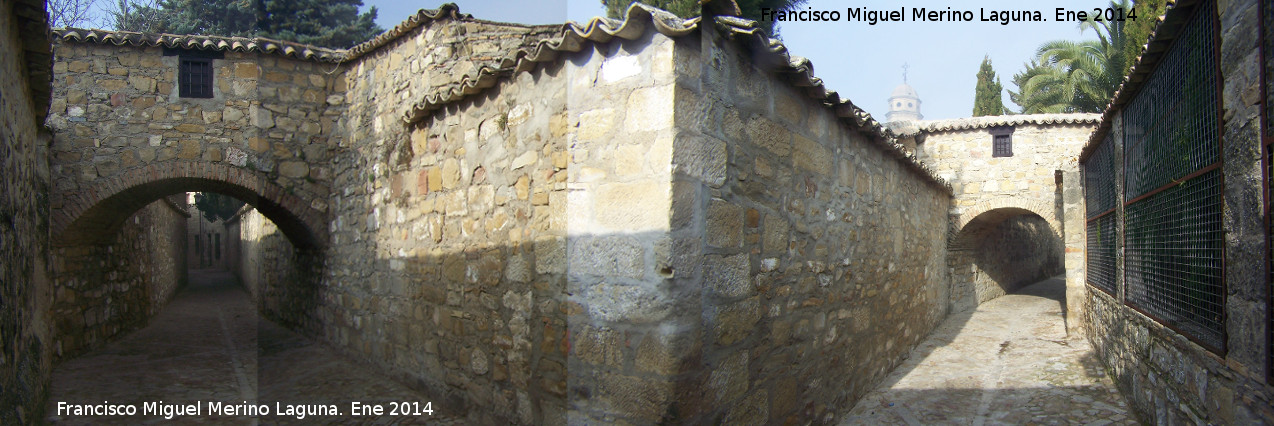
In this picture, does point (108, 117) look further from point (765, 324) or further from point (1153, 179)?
point (1153, 179)

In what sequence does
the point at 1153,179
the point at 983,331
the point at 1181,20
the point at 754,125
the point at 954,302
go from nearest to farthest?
the point at 754,125
the point at 1181,20
the point at 1153,179
the point at 983,331
the point at 954,302

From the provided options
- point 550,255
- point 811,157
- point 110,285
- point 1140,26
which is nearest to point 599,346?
point 550,255

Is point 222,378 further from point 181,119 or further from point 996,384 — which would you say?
point 996,384

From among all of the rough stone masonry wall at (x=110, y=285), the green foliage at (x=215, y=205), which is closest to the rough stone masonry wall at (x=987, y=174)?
the rough stone masonry wall at (x=110, y=285)

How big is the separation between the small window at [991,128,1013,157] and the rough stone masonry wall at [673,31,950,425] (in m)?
7.15

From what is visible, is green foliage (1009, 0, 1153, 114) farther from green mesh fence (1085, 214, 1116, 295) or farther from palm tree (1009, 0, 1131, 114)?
green mesh fence (1085, 214, 1116, 295)

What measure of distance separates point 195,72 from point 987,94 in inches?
843

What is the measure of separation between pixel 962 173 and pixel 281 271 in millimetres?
11466

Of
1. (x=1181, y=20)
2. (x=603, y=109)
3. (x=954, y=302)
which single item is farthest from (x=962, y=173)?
(x=603, y=109)

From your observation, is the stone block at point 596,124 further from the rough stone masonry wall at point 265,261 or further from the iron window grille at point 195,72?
the rough stone masonry wall at point 265,261

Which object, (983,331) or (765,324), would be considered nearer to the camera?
(765,324)

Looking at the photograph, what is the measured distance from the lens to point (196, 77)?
264 inches

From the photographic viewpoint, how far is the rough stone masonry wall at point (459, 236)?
321cm

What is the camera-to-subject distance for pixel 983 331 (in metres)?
8.69
